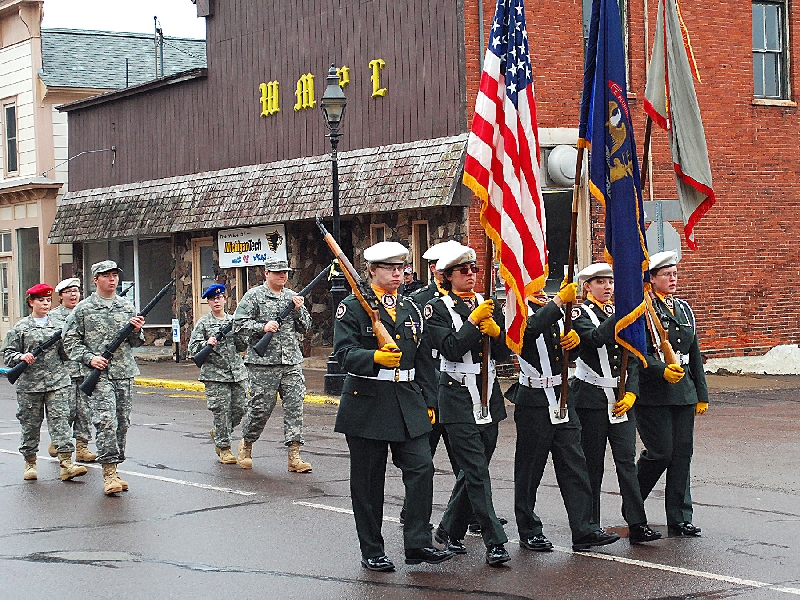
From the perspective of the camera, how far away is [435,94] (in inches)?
841

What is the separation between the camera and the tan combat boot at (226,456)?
43.1 feet

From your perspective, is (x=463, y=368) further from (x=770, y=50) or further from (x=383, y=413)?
(x=770, y=50)

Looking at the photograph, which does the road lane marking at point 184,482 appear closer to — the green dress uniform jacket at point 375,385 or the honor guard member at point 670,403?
the green dress uniform jacket at point 375,385

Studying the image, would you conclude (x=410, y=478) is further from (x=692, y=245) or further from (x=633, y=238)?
(x=692, y=245)

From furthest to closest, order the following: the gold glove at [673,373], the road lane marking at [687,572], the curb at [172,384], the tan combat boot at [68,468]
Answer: the curb at [172,384], the tan combat boot at [68,468], the gold glove at [673,373], the road lane marking at [687,572]

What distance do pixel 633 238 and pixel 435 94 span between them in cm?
1290

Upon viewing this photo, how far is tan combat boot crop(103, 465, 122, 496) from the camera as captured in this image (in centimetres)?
1139

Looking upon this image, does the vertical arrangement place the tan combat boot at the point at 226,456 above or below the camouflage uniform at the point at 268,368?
below

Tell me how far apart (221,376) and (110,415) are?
69.5 inches

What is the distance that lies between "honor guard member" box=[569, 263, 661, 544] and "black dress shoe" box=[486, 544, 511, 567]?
0.85 metres

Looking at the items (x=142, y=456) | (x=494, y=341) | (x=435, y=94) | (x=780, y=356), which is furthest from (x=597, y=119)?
(x=780, y=356)

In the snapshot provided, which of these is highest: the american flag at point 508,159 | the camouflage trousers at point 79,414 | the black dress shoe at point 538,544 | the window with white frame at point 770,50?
the window with white frame at point 770,50

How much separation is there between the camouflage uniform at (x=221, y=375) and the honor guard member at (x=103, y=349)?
3.45 feet

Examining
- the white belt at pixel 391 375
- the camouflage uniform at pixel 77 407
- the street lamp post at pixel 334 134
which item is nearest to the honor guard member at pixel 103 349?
the camouflage uniform at pixel 77 407
